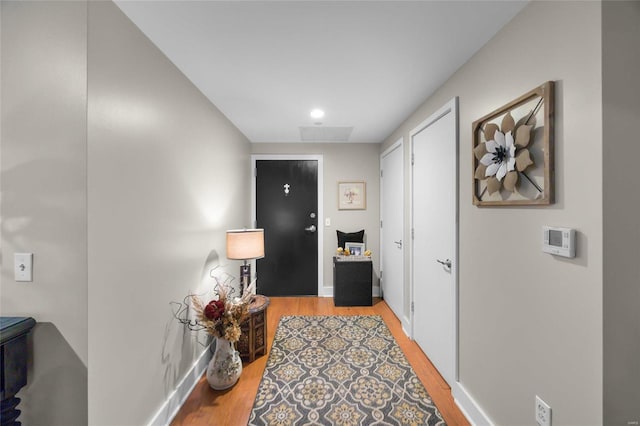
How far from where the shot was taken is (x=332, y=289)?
3.82 metres

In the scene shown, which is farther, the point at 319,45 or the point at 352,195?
the point at 352,195

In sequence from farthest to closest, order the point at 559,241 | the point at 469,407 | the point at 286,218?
the point at 286,218
the point at 469,407
the point at 559,241

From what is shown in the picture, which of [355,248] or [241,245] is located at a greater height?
[241,245]

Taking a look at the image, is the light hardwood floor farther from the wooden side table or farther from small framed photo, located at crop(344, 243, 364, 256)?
small framed photo, located at crop(344, 243, 364, 256)

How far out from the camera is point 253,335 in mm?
2293

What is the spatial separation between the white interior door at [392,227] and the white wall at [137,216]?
2131mm

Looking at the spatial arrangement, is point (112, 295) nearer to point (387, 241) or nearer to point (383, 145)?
point (387, 241)

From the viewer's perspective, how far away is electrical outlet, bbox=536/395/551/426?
1.14 m

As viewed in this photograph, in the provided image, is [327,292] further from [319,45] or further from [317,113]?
[319,45]

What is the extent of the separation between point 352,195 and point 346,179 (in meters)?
0.26

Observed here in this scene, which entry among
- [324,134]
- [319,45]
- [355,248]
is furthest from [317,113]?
[355,248]

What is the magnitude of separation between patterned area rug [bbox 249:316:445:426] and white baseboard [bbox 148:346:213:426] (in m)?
0.52

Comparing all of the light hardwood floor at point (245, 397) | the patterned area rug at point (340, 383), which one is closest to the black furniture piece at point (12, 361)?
the light hardwood floor at point (245, 397)

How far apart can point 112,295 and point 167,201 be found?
646 millimetres
